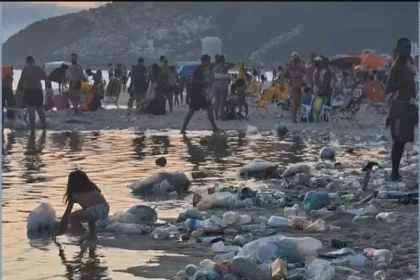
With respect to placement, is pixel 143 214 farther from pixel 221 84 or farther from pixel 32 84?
pixel 221 84

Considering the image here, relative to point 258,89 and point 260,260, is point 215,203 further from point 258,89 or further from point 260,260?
point 258,89

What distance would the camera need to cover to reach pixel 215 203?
800cm

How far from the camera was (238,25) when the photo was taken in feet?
8.48

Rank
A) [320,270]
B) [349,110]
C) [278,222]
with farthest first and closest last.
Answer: [349,110] → [278,222] → [320,270]

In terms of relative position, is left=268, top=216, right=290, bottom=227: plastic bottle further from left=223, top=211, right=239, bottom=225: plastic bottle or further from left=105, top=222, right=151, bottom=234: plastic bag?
left=105, top=222, right=151, bottom=234: plastic bag

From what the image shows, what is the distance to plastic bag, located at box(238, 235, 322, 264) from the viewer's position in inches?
216

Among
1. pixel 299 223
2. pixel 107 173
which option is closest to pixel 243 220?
pixel 299 223

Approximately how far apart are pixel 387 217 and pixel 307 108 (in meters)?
13.2

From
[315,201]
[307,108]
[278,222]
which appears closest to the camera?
[278,222]

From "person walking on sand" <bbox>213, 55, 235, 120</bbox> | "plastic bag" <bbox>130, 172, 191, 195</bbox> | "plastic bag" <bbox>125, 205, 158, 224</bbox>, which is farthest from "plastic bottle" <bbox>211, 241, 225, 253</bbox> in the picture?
"person walking on sand" <bbox>213, 55, 235, 120</bbox>

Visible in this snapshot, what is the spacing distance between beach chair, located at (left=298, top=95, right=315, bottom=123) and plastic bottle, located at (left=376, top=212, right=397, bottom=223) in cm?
1295

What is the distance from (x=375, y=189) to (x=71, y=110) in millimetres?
16221

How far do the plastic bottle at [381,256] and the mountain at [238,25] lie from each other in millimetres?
2706

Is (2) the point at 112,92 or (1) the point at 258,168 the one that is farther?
(2) the point at 112,92
